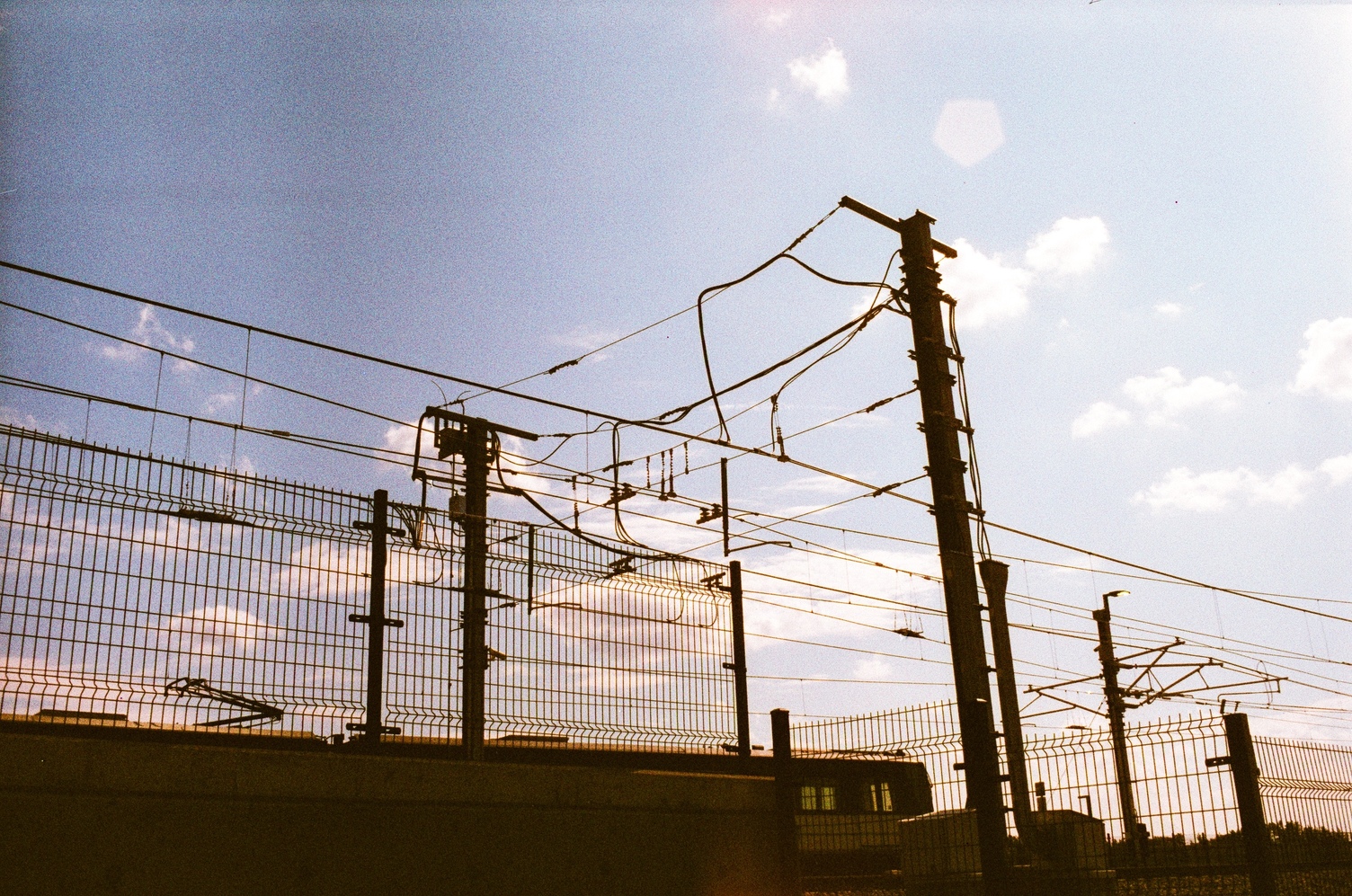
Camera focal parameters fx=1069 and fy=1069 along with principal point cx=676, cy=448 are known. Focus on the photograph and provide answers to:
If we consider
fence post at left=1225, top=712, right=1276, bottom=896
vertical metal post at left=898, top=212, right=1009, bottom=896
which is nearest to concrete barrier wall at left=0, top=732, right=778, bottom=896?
vertical metal post at left=898, top=212, right=1009, bottom=896

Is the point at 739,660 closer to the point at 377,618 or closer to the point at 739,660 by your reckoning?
the point at 739,660

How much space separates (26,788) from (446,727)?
264 cm

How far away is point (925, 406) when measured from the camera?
32.0 feet

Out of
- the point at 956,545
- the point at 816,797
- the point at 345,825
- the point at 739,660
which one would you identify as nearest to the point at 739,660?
the point at 739,660

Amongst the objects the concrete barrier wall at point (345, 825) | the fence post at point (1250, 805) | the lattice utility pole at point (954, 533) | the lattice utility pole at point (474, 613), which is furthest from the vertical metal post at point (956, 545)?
the lattice utility pole at point (474, 613)

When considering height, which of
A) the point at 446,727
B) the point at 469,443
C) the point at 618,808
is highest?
the point at 469,443

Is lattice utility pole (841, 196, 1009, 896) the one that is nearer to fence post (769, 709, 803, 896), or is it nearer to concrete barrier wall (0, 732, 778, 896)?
fence post (769, 709, 803, 896)

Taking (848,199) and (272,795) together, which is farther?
(848,199)

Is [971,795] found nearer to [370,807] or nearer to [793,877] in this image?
[793,877]

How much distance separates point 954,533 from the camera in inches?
358

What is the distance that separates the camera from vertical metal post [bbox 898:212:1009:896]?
826 cm

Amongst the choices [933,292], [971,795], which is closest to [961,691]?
[971,795]

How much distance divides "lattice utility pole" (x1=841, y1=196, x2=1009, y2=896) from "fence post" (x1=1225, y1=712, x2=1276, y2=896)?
1.66 metres

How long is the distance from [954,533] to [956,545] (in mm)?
109
